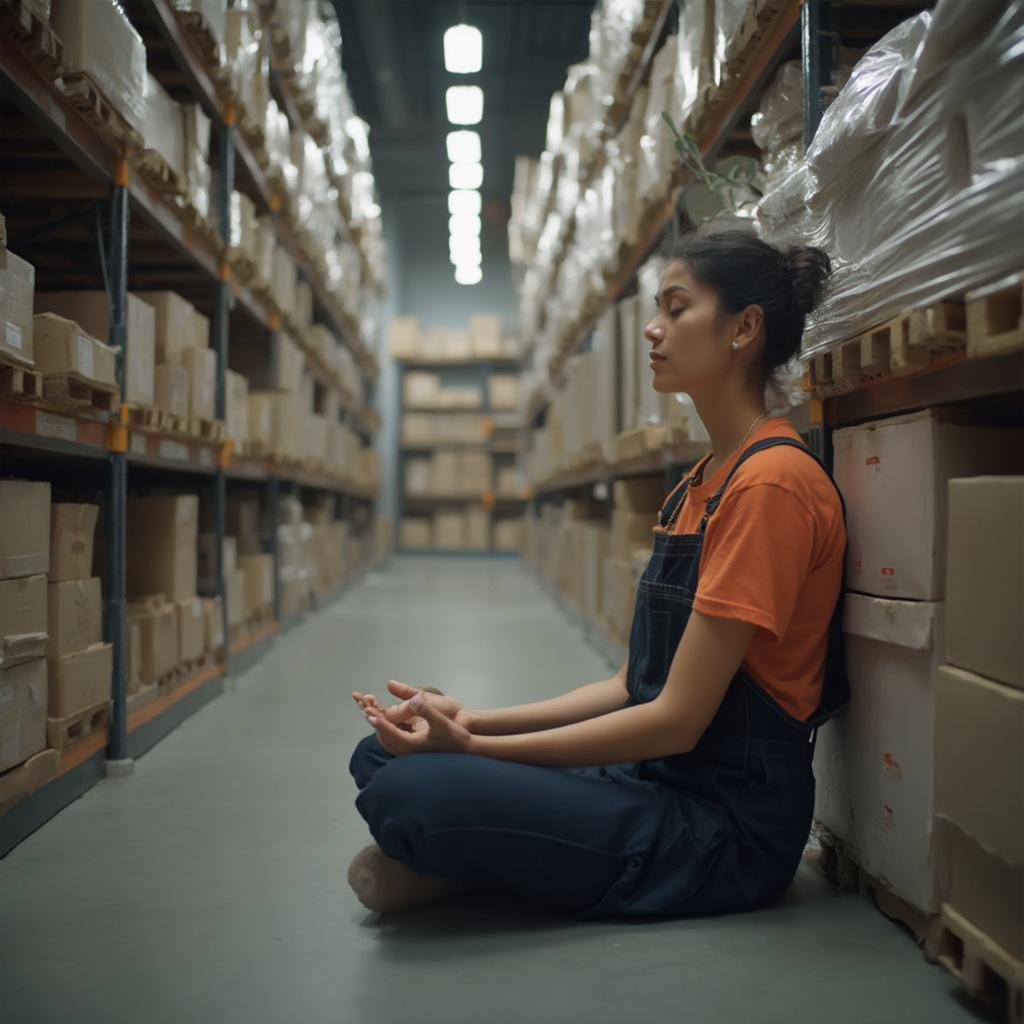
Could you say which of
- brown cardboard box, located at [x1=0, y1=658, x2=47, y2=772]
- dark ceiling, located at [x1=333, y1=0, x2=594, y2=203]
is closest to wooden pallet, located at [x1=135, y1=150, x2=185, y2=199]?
brown cardboard box, located at [x1=0, y1=658, x2=47, y2=772]

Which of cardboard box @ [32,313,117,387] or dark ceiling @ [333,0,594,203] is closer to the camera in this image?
cardboard box @ [32,313,117,387]

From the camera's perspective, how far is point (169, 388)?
155 inches

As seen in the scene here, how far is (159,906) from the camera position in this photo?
208 cm

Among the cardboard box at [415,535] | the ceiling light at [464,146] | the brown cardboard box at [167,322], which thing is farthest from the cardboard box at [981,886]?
the cardboard box at [415,535]

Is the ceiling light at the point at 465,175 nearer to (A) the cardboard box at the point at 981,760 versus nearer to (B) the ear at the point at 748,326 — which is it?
(B) the ear at the point at 748,326

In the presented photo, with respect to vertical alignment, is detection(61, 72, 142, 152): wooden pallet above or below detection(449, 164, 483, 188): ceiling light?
below

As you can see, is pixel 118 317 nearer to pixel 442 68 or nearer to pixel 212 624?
pixel 212 624

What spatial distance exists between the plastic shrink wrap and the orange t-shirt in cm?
36

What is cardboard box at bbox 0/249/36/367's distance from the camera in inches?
91.6

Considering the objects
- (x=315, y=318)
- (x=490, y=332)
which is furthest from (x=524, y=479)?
(x=315, y=318)

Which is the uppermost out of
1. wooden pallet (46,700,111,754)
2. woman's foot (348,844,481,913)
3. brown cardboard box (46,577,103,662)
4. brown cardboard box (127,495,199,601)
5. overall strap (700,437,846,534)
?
overall strap (700,437,846,534)

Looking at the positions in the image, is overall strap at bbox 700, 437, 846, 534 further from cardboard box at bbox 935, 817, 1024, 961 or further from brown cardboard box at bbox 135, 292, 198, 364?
brown cardboard box at bbox 135, 292, 198, 364

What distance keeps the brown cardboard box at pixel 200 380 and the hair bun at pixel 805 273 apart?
9.47 feet

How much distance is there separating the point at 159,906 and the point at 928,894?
5.03ft
